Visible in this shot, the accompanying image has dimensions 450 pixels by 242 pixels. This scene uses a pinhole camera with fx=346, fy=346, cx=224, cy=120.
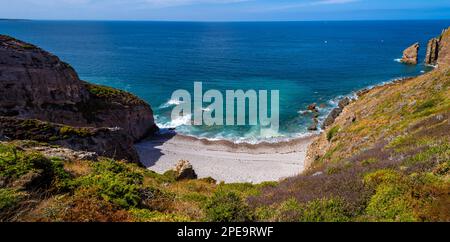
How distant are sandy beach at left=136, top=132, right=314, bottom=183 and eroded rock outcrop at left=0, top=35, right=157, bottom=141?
19.6ft

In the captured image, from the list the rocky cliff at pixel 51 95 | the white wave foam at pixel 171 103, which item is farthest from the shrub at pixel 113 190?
the white wave foam at pixel 171 103

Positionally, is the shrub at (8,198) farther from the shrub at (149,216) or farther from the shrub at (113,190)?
the shrub at (149,216)

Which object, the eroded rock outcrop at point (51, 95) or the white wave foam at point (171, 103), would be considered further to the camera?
the white wave foam at point (171, 103)

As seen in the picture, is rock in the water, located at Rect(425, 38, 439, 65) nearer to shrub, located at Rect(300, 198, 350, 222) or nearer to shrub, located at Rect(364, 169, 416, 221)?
shrub, located at Rect(364, 169, 416, 221)

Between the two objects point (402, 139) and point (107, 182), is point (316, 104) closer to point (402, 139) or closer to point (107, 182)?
point (402, 139)

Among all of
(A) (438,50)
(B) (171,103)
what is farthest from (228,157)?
(A) (438,50)

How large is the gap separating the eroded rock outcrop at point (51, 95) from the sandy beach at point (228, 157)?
5959 mm

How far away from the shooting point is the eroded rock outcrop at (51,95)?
154 ft

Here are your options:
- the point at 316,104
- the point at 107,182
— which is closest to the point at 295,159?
the point at 316,104

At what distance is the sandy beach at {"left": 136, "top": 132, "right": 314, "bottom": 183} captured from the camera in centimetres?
4712

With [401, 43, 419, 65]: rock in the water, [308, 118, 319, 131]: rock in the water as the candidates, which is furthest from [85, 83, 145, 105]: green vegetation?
[401, 43, 419, 65]: rock in the water

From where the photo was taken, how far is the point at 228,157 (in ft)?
176

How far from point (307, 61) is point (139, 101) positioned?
8966cm

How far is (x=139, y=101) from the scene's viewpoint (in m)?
63.5
